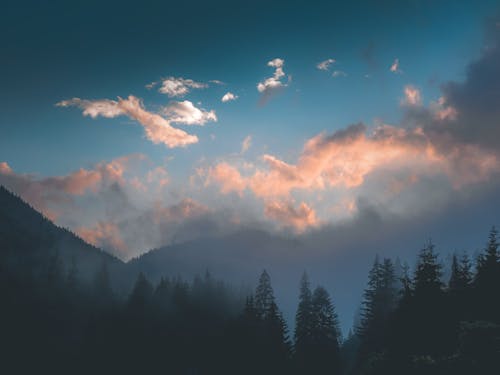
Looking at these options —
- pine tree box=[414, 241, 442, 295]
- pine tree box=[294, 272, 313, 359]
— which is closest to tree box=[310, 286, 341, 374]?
pine tree box=[294, 272, 313, 359]

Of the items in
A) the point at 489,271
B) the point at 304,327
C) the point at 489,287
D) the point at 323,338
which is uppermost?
the point at 489,271

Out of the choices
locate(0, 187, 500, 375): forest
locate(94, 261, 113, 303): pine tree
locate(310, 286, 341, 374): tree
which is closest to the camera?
locate(0, 187, 500, 375): forest

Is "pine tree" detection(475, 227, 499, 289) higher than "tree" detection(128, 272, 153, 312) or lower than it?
higher

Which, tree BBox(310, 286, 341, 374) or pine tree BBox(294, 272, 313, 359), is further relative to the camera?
pine tree BBox(294, 272, 313, 359)

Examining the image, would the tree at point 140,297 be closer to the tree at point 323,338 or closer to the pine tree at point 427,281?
the tree at point 323,338

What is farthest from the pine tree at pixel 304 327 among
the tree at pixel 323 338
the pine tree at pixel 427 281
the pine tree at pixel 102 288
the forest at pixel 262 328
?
the pine tree at pixel 102 288

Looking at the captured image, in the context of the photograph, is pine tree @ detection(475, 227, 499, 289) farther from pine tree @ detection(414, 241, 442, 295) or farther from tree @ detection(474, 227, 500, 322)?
pine tree @ detection(414, 241, 442, 295)

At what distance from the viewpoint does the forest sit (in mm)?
29422

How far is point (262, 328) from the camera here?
52.8m

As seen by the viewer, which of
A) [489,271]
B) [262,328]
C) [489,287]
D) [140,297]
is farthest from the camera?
[140,297]

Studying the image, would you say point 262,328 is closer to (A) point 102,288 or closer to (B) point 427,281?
(B) point 427,281

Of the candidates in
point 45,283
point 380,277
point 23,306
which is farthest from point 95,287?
point 380,277

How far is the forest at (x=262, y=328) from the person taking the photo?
29.4m

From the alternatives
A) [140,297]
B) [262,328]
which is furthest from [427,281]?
[140,297]
